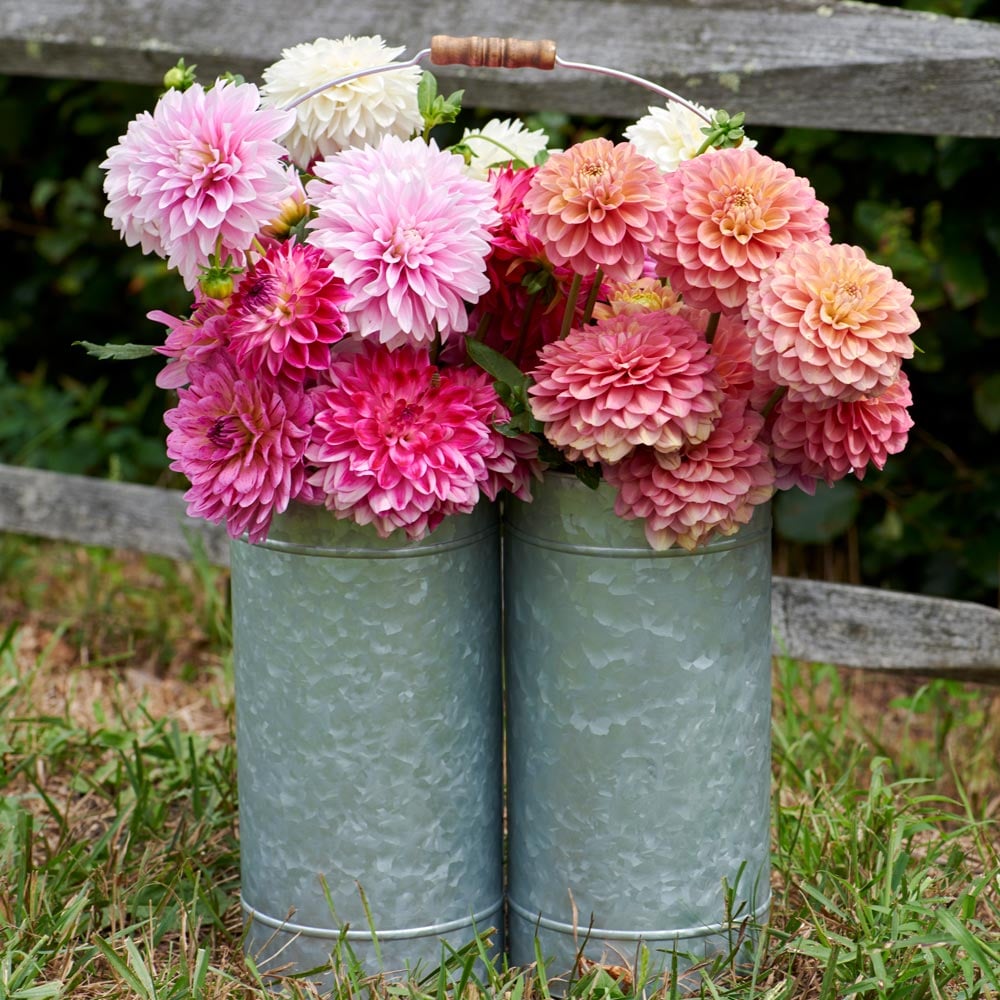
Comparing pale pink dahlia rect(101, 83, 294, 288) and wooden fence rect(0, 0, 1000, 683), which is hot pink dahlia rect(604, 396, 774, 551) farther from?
wooden fence rect(0, 0, 1000, 683)

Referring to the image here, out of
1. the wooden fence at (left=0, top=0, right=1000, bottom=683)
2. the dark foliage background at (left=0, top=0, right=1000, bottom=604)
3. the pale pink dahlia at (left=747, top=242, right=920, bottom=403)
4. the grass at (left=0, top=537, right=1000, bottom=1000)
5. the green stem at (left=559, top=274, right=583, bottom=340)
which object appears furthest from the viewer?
the dark foliage background at (left=0, top=0, right=1000, bottom=604)

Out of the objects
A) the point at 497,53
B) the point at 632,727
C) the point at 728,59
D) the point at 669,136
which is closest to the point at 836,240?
the point at 728,59

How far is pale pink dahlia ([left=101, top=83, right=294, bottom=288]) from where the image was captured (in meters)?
1.17

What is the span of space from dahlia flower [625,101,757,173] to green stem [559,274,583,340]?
0.17 meters

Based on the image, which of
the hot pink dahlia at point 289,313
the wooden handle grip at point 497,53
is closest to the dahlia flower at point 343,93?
the wooden handle grip at point 497,53

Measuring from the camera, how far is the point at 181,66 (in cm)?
133

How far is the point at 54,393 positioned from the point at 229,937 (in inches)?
81.9

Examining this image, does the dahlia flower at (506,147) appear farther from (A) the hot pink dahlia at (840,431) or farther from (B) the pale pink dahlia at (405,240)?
(A) the hot pink dahlia at (840,431)

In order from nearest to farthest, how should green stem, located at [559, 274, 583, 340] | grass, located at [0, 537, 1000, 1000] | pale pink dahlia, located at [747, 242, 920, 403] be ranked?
pale pink dahlia, located at [747, 242, 920, 403] < green stem, located at [559, 274, 583, 340] < grass, located at [0, 537, 1000, 1000]

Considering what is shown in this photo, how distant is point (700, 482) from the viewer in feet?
4.11

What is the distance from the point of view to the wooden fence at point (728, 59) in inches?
74.4

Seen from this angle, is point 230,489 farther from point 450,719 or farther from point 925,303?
point 925,303

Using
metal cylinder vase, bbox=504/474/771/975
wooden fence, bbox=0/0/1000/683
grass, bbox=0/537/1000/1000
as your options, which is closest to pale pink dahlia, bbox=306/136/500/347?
metal cylinder vase, bbox=504/474/771/975

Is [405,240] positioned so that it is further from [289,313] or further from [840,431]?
[840,431]
